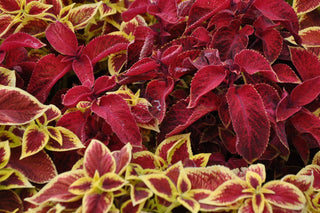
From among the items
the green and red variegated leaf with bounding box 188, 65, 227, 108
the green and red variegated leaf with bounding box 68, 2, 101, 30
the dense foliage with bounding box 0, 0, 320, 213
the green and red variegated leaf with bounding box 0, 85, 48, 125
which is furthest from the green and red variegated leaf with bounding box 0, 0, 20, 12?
the green and red variegated leaf with bounding box 188, 65, 227, 108

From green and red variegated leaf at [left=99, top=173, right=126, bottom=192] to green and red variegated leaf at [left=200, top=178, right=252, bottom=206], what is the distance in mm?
153

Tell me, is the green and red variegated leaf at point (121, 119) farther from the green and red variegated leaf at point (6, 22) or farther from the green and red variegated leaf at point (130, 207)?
the green and red variegated leaf at point (6, 22)

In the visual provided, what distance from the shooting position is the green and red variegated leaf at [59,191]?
823 millimetres

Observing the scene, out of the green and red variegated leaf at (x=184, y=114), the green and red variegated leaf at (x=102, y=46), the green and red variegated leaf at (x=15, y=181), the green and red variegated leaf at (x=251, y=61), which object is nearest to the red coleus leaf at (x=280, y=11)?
the green and red variegated leaf at (x=251, y=61)

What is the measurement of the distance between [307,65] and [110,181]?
0.57 metres

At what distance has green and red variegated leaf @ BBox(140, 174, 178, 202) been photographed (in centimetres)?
82

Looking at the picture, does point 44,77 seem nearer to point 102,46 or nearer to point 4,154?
point 102,46

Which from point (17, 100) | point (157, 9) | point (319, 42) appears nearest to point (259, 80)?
point (319, 42)

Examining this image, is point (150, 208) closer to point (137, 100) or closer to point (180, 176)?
point (180, 176)

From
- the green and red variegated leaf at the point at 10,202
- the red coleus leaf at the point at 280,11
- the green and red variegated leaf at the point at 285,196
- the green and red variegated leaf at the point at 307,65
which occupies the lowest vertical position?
the green and red variegated leaf at the point at 10,202

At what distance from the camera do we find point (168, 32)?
1.27 metres

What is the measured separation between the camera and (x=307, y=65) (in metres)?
1.09

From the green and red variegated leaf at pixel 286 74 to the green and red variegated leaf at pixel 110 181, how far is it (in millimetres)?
474

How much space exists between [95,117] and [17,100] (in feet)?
0.61
